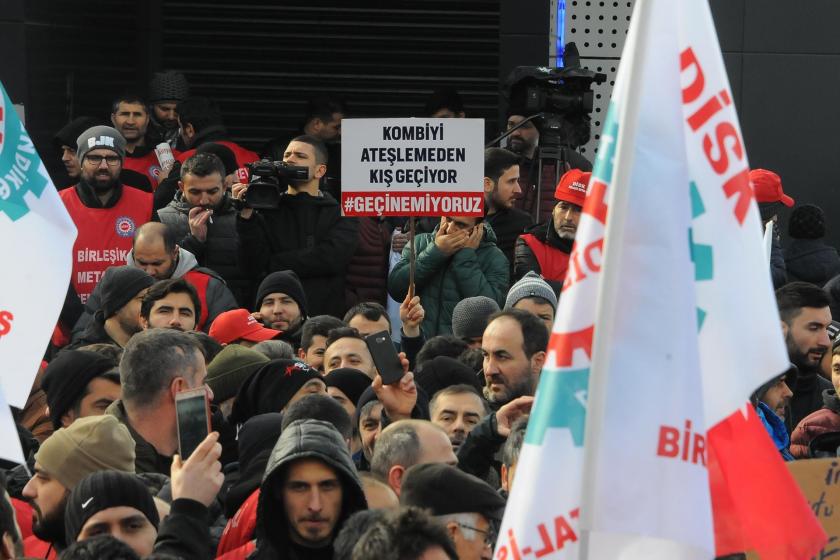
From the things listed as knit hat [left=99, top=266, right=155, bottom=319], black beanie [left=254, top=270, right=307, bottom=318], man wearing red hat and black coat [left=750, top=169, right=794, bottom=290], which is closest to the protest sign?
black beanie [left=254, top=270, right=307, bottom=318]

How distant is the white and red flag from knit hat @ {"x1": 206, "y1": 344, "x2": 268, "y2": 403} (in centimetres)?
357

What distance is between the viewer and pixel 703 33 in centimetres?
476

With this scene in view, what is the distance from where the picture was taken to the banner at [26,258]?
6.43 m

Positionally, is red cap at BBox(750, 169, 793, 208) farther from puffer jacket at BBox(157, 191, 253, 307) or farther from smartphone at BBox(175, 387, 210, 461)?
smartphone at BBox(175, 387, 210, 461)

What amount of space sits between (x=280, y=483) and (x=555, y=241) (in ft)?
17.5

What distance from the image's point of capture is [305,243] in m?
11.0

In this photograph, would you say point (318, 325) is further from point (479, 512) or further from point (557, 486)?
point (557, 486)

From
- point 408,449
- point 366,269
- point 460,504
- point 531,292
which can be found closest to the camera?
point 460,504

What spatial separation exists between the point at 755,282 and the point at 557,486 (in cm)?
71

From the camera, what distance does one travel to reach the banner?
21.1ft

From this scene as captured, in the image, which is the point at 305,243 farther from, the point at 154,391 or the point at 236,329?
the point at 154,391

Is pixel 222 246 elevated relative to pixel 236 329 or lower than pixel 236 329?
elevated

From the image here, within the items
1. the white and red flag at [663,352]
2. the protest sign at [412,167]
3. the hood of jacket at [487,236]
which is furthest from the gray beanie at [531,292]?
the white and red flag at [663,352]

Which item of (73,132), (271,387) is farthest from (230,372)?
(73,132)
